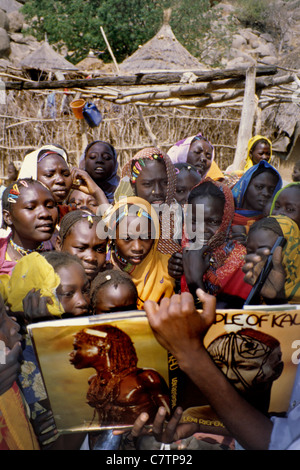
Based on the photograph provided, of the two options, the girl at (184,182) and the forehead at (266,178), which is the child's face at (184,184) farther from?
the forehead at (266,178)

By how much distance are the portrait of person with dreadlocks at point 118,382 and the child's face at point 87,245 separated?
35.5 inches

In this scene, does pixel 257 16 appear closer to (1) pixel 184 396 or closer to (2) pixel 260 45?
(2) pixel 260 45

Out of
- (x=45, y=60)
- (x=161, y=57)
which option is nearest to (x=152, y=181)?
(x=161, y=57)

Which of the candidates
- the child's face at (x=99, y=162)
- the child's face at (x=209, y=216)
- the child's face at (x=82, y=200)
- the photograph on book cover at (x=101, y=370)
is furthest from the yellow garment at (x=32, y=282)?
the child's face at (x=99, y=162)

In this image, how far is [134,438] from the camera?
4.95 feet

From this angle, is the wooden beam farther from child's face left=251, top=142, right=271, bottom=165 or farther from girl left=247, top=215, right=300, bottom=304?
girl left=247, top=215, right=300, bottom=304

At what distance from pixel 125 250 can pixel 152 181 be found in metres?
0.80

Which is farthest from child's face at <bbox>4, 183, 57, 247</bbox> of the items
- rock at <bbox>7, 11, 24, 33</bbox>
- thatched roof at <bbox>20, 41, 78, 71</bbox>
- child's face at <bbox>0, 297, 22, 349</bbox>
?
rock at <bbox>7, 11, 24, 33</bbox>

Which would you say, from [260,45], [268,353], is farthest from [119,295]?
[260,45]

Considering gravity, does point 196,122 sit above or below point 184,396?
above

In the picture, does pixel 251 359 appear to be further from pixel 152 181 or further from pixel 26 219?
pixel 152 181

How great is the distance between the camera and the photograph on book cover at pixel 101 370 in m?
1.36

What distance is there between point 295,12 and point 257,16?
2.18m

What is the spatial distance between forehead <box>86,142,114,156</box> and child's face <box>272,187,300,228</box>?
2318 millimetres
